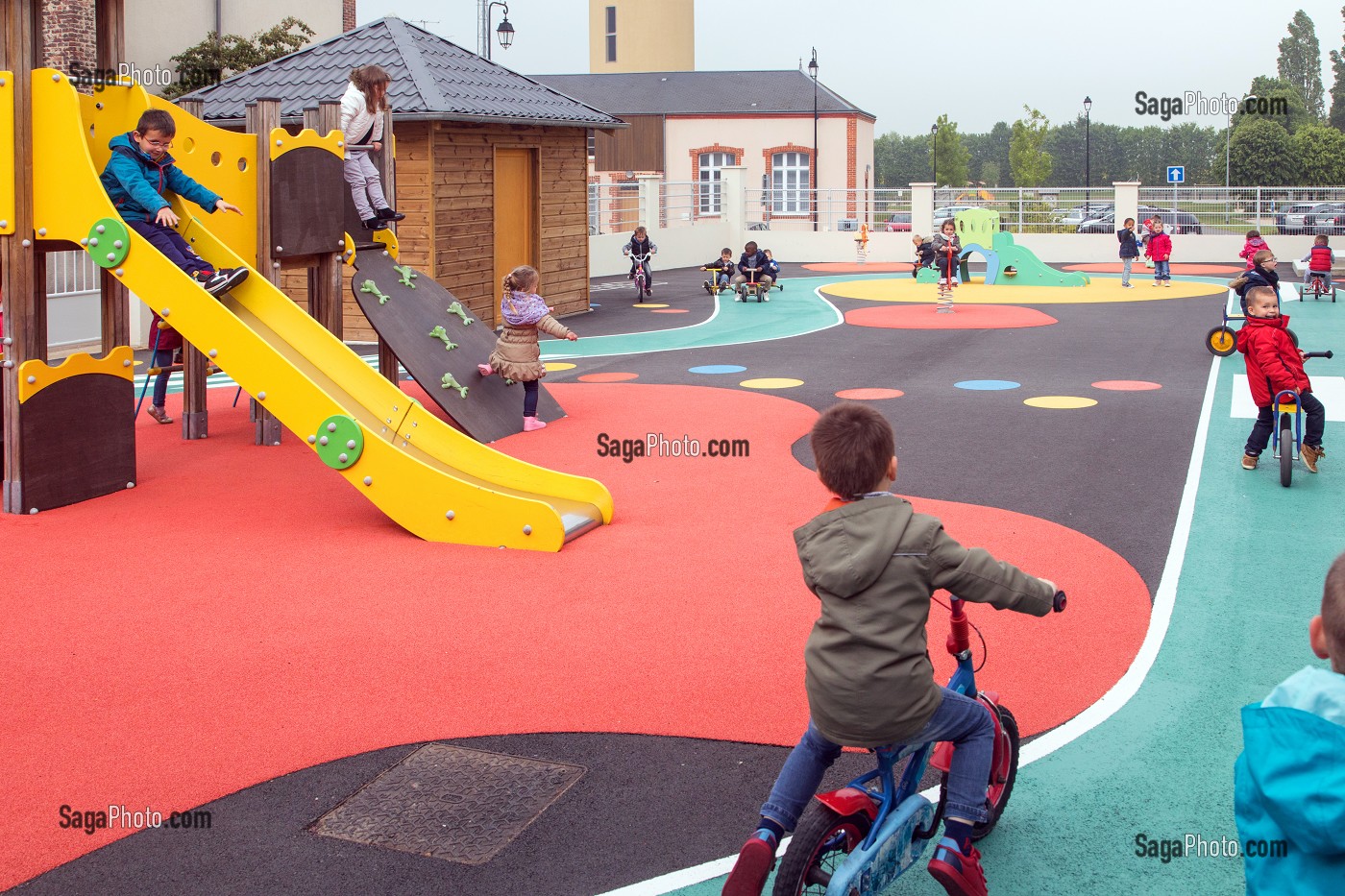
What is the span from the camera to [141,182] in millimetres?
9750

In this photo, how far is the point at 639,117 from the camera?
6053cm

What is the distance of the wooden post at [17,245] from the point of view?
9500 millimetres

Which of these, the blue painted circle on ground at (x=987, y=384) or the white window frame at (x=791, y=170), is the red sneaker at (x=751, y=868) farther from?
the white window frame at (x=791, y=170)

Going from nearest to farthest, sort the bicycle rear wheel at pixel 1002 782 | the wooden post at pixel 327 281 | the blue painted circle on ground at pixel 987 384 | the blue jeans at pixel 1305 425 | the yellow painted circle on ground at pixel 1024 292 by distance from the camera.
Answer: the bicycle rear wheel at pixel 1002 782 → the blue jeans at pixel 1305 425 → the wooden post at pixel 327 281 → the blue painted circle on ground at pixel 987 384 → the yellow painted circle on ground at pixel 1024 292

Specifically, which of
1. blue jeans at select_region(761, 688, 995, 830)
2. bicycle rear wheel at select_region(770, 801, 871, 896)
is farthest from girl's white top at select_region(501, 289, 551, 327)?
bicycle rear wheel at select_region(770, 801, 871, 896)

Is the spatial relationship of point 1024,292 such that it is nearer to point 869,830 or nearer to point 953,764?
point 953,764

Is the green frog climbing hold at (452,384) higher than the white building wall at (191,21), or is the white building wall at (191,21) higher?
the white building wall at (191,21)

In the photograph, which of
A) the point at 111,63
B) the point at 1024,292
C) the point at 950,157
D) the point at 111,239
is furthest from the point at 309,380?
the point at 950,157

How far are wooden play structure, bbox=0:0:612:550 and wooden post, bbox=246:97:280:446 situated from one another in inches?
28.5

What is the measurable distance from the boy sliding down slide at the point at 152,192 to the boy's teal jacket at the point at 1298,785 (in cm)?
840

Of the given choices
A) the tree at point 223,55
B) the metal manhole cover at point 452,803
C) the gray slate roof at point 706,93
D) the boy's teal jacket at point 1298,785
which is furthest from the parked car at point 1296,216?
the boy's teal jacket at point 1298,785

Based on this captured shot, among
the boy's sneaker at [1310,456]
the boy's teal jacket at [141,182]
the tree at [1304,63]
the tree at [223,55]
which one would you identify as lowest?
the boy's sneaker at [1310,456]

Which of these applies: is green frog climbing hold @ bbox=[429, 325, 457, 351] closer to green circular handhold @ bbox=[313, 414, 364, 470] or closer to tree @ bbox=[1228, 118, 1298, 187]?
green circular handhold @ bbox=[313, 414, 364, 470]

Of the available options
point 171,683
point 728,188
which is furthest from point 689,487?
point 728,188
